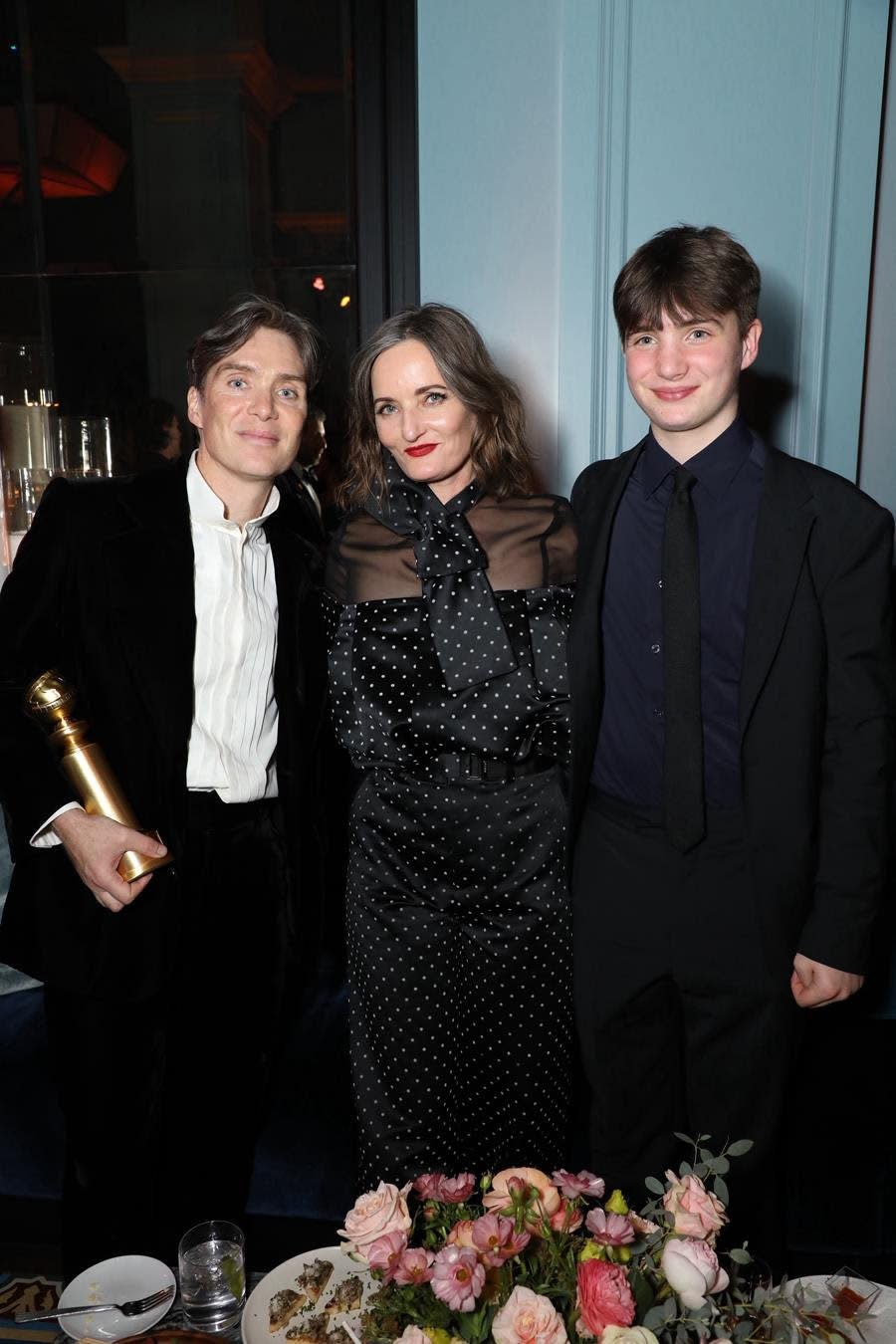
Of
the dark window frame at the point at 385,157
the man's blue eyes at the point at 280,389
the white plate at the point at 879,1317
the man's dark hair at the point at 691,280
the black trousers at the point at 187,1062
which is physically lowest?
the black trousers at the point at 187,1062

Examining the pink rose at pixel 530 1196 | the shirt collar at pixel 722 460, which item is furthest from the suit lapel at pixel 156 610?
the pink rose at pixel 530 1196

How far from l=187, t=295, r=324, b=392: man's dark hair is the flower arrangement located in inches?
53.9

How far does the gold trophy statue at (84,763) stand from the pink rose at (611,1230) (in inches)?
37.2

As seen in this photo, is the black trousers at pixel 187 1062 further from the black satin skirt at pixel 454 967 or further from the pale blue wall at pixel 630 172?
the pale blue wall at pixel 630 172

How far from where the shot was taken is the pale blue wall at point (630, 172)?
235 centimetres

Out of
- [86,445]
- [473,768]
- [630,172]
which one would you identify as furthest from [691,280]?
[86,445]

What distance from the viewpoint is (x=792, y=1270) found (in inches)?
77.9

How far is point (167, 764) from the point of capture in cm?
177

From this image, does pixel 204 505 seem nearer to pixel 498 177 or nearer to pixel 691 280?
pixel 691 280

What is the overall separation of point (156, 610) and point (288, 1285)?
39.6 inches

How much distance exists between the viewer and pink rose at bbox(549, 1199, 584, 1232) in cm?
100

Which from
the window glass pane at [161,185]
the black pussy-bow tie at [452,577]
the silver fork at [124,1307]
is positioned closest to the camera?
the silver fork at [124,1307]

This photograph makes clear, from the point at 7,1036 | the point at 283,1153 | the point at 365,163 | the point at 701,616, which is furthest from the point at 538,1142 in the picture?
the point at 365,163

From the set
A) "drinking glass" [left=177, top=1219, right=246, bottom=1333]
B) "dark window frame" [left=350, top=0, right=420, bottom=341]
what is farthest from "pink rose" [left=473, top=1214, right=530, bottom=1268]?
"dark window frame" [left=350, top=0, right=420, bottom=341]
